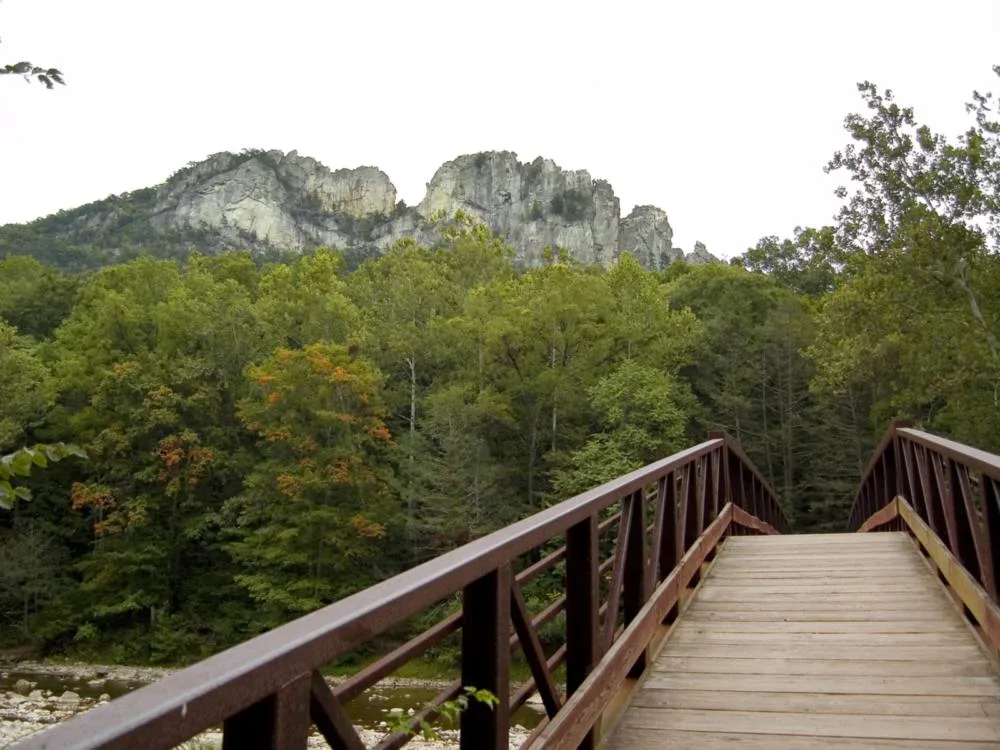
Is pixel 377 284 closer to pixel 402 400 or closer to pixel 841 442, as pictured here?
pixel 402 400

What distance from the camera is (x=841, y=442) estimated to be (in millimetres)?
31453

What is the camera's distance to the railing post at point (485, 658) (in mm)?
1874

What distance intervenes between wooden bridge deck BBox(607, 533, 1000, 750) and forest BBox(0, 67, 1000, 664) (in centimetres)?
1908

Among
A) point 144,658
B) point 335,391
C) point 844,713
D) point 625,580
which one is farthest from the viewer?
point 335,391

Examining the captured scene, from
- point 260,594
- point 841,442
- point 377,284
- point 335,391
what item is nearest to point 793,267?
point 841,442

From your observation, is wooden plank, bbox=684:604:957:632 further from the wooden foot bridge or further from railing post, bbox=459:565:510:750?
railing post, bbox=459:565:510:750

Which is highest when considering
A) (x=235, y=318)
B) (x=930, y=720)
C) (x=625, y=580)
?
(x=235, y=318)

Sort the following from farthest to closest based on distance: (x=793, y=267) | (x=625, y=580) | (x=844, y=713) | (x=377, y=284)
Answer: (x=793, y=267)
(x=377, y=284)
(x=625, y=580)
(x=844, y=713)

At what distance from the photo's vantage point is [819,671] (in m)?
3.48

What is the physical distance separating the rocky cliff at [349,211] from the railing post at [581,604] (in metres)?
85.1

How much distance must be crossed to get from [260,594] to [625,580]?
991 inches

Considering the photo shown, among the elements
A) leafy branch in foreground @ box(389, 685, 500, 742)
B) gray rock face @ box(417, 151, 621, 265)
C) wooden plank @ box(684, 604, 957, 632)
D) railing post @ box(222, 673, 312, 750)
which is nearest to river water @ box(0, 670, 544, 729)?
wooden plank @ box(684, 604, 957, 632)

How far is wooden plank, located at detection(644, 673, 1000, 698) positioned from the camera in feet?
10.4

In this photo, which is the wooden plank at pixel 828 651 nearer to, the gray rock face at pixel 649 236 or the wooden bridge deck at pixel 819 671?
the wooden bridge deck at pixel 819 671
